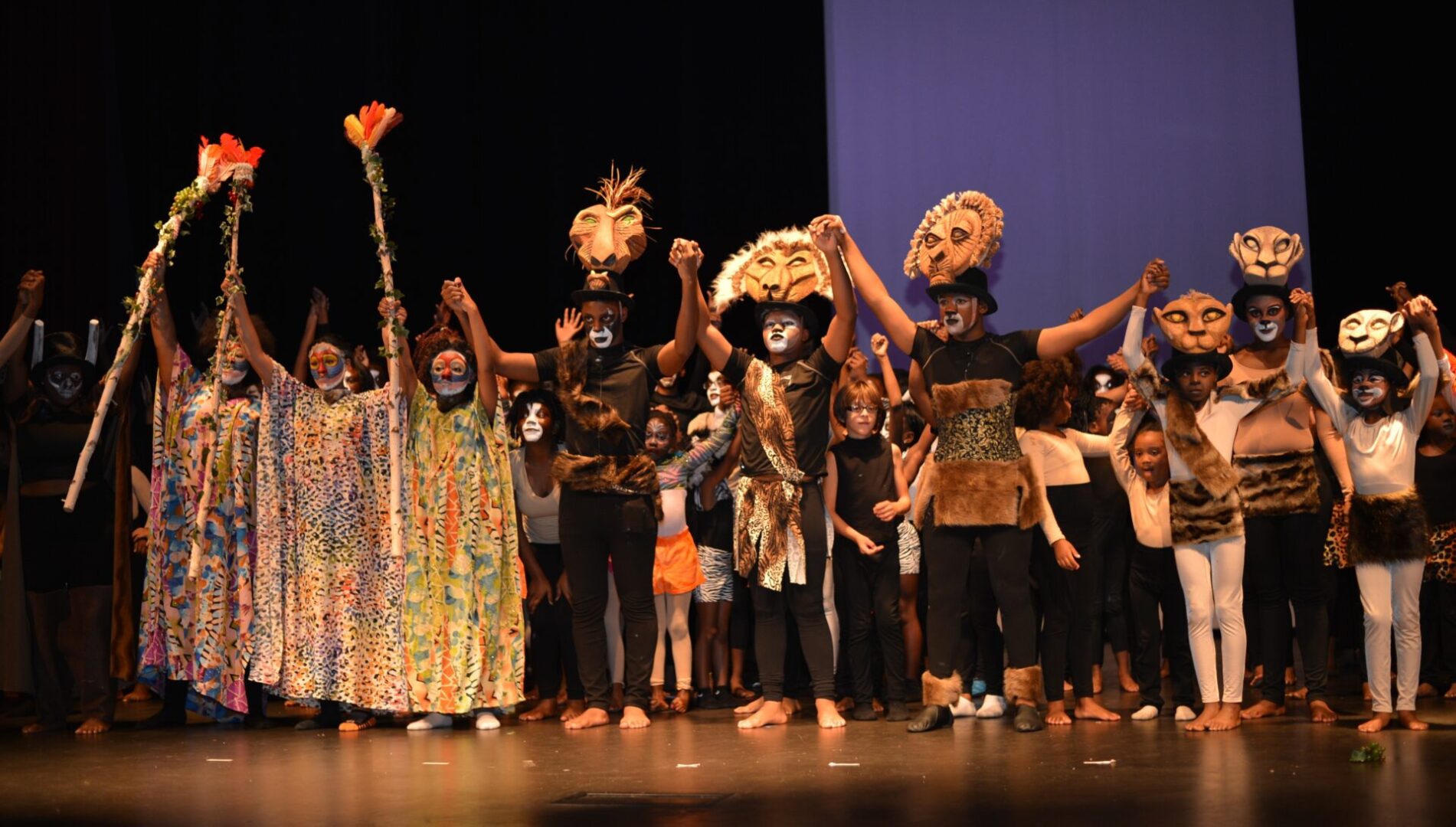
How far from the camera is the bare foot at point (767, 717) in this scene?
588cm

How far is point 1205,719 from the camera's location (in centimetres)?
558

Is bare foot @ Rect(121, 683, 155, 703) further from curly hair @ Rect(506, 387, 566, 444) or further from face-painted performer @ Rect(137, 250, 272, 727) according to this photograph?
curly hair @ Rect(506, 387, 566, 444)

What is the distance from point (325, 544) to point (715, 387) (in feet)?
Answer: 6.82

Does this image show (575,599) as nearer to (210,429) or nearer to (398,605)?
(398,605)

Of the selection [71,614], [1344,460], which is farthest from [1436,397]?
[71,614]

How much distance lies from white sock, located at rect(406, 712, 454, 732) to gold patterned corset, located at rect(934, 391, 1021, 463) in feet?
7.75

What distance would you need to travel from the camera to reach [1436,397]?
6.82 m

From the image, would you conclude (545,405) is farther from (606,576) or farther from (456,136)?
(456,136)

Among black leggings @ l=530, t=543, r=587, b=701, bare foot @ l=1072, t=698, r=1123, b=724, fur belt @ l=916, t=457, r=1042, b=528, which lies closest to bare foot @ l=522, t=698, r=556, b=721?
black leggings @ l=530, t=543, r=587, b=701

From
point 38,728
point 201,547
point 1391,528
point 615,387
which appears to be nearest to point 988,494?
point 1391,528

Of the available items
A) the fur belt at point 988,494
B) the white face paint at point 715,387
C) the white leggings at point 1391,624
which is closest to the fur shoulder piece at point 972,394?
the fur belt at point 988,494

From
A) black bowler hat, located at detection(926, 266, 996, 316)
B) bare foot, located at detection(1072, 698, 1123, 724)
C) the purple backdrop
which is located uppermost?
the purple backdrop

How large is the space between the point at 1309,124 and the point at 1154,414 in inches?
106

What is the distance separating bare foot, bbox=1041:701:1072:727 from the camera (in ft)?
19.0
